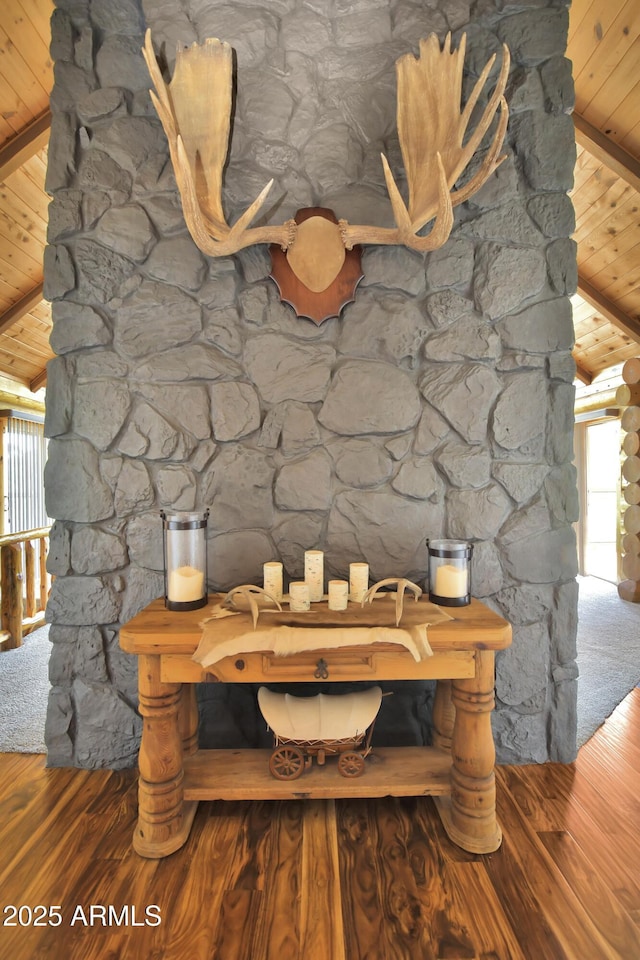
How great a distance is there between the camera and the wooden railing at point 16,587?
10.6ft

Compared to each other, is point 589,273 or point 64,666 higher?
point 589,273

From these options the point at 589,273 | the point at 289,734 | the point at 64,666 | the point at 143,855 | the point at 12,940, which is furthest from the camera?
the point at 589,273

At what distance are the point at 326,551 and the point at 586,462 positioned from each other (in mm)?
5264

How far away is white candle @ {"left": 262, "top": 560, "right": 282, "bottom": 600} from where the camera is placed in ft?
5.26

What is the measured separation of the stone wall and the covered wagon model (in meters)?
0.37

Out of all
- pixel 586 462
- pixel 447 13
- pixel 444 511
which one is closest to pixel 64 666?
pixel 444 511

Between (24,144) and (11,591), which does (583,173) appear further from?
(11,591)

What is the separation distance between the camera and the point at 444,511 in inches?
72.9

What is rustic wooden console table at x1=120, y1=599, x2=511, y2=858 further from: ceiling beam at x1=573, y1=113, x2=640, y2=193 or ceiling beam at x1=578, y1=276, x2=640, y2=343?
ceiling beam at x1=578, y1=276, x2=640, y2=343

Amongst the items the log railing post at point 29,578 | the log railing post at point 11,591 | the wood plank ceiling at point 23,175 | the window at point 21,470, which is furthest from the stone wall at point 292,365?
the window at point 21,470

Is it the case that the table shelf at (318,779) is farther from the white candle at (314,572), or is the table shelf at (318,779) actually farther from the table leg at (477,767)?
the white candle at (314,572)

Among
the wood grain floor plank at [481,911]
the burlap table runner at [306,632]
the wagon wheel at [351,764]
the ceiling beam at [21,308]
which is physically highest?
the ceiling beam at [21,308]

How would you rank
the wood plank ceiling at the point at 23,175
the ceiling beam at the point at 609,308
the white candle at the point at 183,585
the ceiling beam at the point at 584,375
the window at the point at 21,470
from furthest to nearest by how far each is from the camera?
the ceiling beam at the point at 584,375
the window at the point at 21,470
the ceiling beam at the point at 609,308
the wood plank ceiling at the point at 23,175
the white candle at the point at 183,585

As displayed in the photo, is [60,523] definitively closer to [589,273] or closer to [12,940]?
[12,940]
